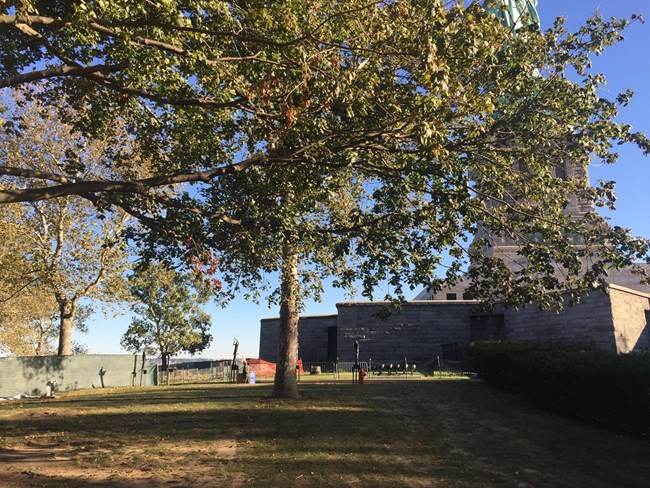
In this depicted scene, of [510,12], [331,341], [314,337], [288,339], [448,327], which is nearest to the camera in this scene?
[510,12]

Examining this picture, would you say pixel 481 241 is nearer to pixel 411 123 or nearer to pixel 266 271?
pixel 411 123

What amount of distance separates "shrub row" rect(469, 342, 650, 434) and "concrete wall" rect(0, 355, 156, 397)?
23682 mm

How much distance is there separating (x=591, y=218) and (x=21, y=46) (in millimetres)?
12688

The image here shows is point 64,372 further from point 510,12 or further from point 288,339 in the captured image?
point 510,12

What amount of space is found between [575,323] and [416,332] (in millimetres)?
12335

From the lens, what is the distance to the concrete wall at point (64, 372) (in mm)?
25812

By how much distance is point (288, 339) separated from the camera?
18.0 metres

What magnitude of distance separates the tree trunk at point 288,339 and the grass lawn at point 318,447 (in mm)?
1471

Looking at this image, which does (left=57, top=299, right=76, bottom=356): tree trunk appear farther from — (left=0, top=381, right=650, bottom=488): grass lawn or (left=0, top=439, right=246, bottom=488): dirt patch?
(left=0, top=439, right=246, bottom=488): dirt patch

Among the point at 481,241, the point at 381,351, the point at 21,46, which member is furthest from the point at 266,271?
the point at 381,351

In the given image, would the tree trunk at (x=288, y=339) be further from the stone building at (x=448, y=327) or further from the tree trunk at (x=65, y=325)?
the tree trunk at (x=65, y=325)

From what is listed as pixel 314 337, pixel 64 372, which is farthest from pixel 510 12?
pixel 314 337

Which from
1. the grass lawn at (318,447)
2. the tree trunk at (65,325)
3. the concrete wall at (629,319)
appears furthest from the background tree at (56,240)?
the concrete wall at (629,319)

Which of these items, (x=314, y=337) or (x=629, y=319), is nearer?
(x=629, y=319)
